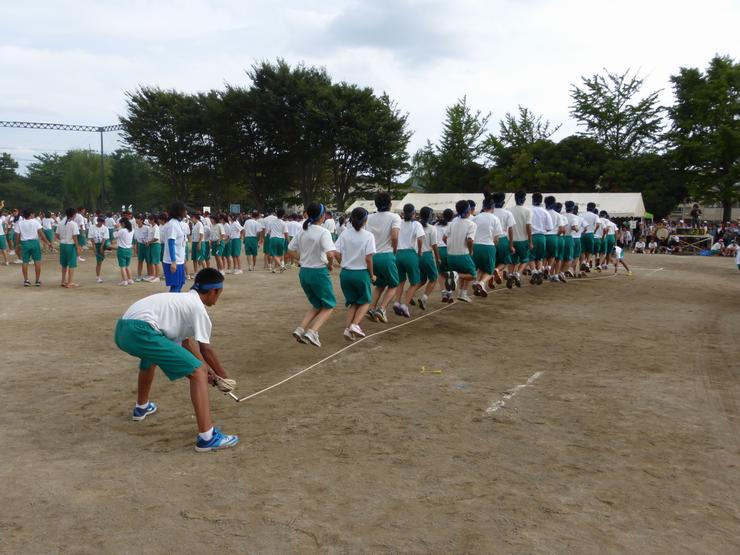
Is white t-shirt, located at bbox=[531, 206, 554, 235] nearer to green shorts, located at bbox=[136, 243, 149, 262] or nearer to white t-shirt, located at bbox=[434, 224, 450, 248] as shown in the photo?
white t-shirt, located at bbox=[434, 224, 450, 248]

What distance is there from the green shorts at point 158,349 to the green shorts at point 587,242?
45.0ft

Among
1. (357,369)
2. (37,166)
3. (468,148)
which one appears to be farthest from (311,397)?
(37,166)

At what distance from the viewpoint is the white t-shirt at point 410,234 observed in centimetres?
986

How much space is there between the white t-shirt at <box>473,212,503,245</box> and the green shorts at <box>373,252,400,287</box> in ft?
8.59

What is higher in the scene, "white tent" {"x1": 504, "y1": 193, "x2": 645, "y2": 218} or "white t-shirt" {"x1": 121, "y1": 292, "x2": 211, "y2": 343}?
"white tent" {"x1": 504, "y1": 193, "x2": 645, "y2": 218}

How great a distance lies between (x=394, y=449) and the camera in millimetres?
4602

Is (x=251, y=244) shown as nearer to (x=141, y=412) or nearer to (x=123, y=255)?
(x=123, y=255)

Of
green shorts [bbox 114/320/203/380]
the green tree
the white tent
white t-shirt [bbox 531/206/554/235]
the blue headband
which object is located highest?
the green tree

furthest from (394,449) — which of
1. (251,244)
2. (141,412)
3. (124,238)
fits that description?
(251,244)

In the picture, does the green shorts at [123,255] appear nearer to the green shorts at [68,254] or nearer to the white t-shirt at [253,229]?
the green shorts at [68,254]

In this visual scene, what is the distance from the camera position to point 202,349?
4723 millimetres

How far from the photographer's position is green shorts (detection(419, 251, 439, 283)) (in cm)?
1071

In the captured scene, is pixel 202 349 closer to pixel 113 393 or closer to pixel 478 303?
pixel 113 393

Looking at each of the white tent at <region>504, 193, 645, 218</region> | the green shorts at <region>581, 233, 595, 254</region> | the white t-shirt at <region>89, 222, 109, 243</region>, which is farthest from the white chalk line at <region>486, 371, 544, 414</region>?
the white tent at <region>504, 193, 645, 218</region>
